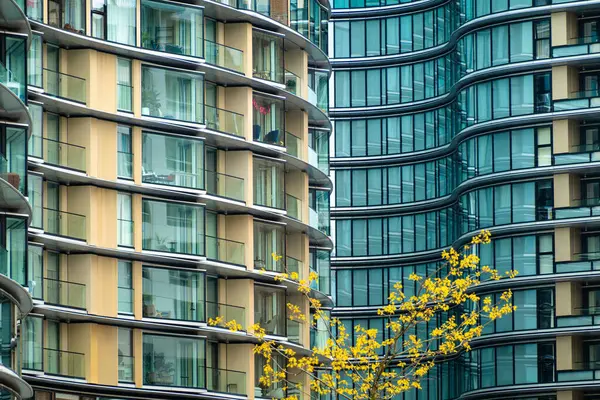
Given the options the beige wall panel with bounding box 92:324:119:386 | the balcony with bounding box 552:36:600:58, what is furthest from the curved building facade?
the balcony with bounding box 552:36:600:58

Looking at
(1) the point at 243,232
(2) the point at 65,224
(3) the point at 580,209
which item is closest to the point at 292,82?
(1) the point at 243,232

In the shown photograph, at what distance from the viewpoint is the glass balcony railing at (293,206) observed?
298 ft

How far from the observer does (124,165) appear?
81562 millimetres

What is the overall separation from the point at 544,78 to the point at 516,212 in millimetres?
8087

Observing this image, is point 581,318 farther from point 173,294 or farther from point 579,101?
point 173,294

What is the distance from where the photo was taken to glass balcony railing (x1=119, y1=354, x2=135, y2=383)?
263 ft

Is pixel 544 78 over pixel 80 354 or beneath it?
over

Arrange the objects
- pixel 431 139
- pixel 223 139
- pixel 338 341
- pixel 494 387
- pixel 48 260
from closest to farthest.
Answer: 1. pixel 338 341
2. pixel 48 260
3. pixel 223 139
4. pixel 494 387
5. pixel 431 139

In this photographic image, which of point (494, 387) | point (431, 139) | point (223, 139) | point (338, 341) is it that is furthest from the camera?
point (431, 139)

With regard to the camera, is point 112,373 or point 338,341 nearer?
point 338,341

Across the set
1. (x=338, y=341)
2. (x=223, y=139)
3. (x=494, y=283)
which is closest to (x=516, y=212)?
(x=494, y=283)

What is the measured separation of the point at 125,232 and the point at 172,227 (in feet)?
8.38

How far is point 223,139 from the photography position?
85812 millimetres

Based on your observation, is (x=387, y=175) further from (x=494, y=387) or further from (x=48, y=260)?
(x=48, y=260)
